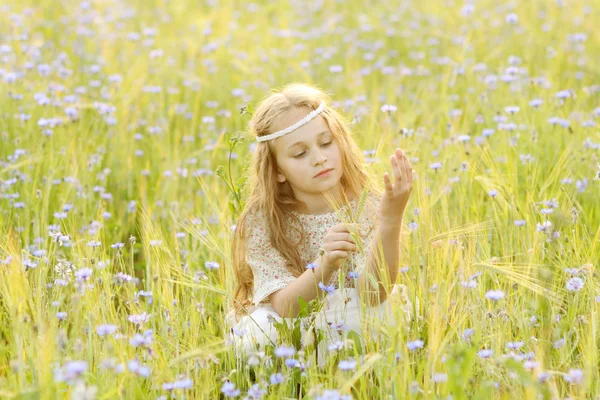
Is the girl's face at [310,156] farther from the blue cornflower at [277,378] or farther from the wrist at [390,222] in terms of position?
the blue cornflower at [277,378]

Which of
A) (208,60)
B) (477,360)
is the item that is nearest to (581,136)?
(477,360)

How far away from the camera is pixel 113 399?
2.09m

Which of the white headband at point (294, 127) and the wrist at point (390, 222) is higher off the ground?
the white headband at point (294, 127)

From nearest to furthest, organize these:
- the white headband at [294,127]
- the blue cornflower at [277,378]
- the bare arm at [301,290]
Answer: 1. the blue cornflower at [277,378]
2. the bare arm at [301,290]
3. the white headband at [294,127]

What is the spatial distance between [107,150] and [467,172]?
198cm

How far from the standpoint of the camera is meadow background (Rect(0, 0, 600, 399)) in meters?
2.25

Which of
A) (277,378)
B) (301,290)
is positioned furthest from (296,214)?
(277,378)

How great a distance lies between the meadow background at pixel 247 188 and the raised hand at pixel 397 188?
0.57 ft

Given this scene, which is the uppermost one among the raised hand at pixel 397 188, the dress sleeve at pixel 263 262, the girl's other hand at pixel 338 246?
the raised hand at pixel 397 188

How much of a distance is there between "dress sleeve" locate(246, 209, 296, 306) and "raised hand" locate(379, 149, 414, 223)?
1.81 ft

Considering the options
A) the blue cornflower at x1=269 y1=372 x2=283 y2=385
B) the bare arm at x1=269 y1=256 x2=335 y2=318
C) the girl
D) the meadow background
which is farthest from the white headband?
the blue cornflower at x1=269 y1=372 x2=283 y2=385

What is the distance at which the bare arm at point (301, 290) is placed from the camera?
2.63 metres

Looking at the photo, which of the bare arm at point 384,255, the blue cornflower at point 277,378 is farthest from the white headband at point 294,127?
the blue cornflower at point 277,378

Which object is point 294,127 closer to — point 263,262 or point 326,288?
point 263,262
